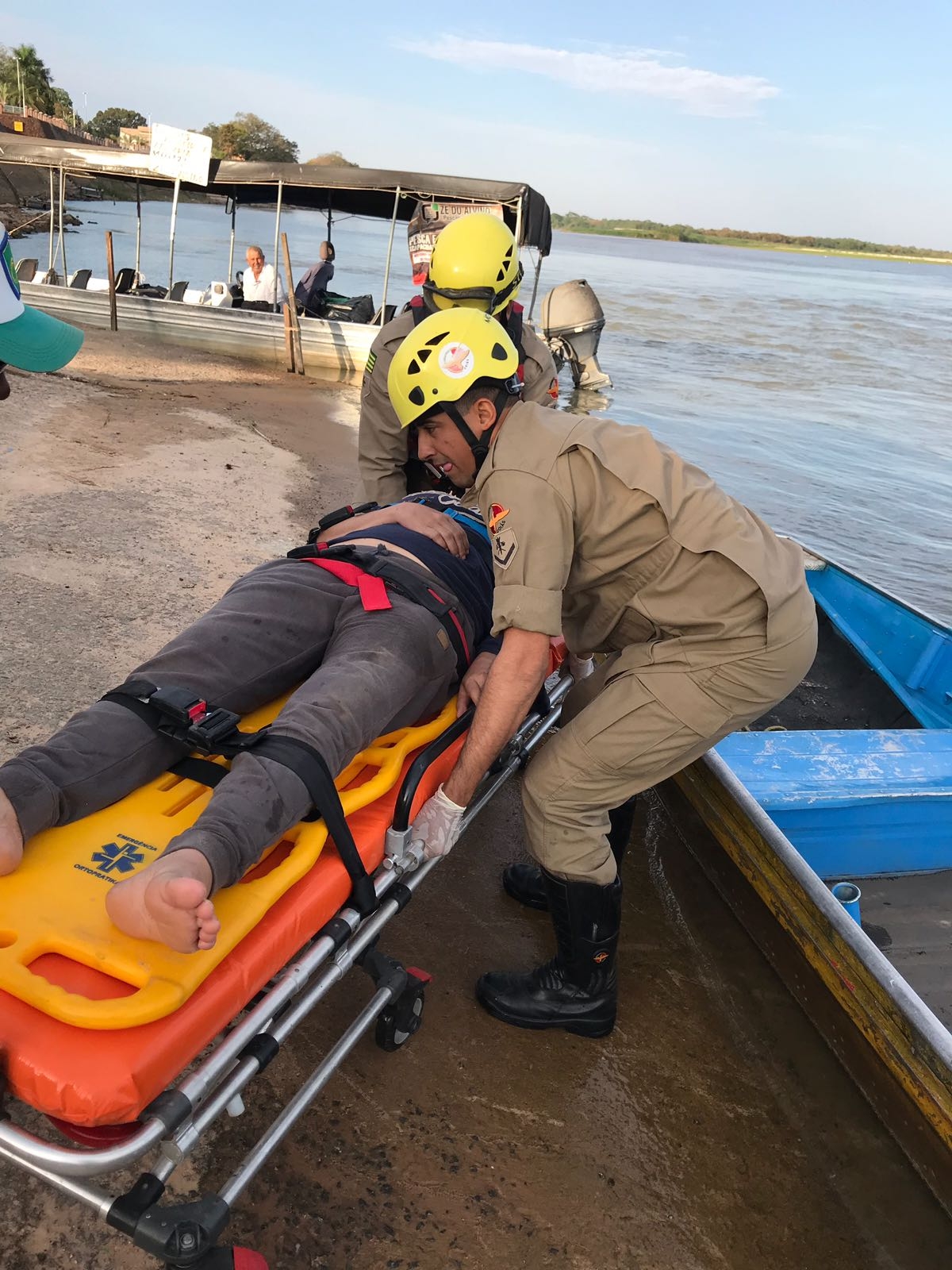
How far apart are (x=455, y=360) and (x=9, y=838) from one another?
1540mm

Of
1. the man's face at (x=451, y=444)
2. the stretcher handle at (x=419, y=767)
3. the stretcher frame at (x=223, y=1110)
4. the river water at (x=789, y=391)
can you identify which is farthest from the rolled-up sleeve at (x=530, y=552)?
the river water at (x=789, y=391)

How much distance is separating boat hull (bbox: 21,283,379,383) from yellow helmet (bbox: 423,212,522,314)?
10.7 m

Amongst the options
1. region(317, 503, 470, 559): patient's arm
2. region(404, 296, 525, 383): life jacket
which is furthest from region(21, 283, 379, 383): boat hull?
region(317, 503, 470, 559): patient's arm

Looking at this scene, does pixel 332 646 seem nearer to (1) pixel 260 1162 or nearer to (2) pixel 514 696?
(2) pixel 514 696

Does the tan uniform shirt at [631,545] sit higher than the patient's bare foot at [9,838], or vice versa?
the tan uniform shirt at [631,545]

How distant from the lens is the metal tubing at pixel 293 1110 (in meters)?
1.71

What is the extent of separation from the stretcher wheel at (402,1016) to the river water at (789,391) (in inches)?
327

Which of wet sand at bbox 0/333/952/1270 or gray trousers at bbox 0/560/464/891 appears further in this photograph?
wet sand at bbox 0/333/952/1270

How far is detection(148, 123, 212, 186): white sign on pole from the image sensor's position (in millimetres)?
13346

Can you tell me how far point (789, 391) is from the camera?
64.8 feet

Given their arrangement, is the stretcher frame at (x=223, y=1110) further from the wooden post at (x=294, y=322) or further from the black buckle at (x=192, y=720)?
the wooden post at (x=294, y=322)

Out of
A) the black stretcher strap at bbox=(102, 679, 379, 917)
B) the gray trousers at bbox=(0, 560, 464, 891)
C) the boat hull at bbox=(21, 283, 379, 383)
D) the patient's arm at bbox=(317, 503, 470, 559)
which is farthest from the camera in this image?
the boat hull at bbox=(21, 283, 379, 383)

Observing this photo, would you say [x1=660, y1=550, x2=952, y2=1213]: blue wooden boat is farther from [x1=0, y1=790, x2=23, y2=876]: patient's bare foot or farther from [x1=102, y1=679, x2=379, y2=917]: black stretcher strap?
[x1=0, y1=790, x2=23, y2=876]: patient's bare foot

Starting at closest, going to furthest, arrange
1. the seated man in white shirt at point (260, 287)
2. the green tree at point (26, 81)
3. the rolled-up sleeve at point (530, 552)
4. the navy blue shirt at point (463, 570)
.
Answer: the rolled-up sleeve at point (530, 552), the navy blue shirt at point (463, 570), the seated man in white shirt at point (260, 287), the green tree at point (26, 81)
